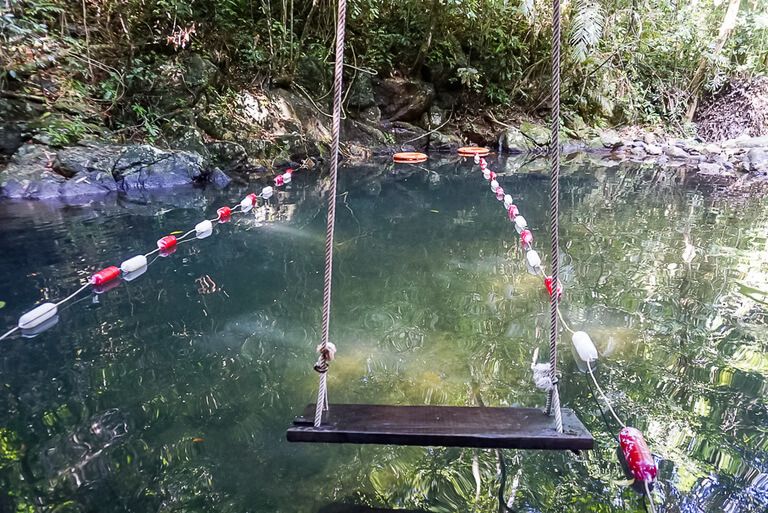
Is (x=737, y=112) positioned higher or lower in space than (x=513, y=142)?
higher

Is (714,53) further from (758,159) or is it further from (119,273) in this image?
(119,273)

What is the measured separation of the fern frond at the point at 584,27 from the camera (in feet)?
31.7

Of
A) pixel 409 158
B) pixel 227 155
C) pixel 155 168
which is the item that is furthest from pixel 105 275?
pixel 409 158

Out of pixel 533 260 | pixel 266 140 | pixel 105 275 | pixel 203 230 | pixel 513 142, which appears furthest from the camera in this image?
pixel 513 142

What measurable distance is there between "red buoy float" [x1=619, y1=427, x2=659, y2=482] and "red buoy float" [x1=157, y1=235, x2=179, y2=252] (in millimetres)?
3403

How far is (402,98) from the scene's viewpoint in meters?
11.0

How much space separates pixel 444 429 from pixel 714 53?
598 inches

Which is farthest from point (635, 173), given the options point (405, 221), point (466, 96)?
point (405, 221)

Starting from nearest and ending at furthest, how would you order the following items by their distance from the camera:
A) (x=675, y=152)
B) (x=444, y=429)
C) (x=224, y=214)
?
(x=444, y=429) → (x=224, y=214) → (x=675, y=152)

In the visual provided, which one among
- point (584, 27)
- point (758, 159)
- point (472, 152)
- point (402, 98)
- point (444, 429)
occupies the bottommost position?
point (444, 429)

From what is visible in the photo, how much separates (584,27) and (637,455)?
10450mm

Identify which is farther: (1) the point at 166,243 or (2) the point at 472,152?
(2) the point at 472,152

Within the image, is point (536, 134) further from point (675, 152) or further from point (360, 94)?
point (360, 94)

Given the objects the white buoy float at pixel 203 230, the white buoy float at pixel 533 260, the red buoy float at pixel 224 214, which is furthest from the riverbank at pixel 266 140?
the white buoy float at pixel 533 260
